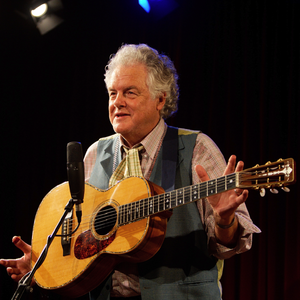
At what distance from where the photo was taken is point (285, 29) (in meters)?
2.87

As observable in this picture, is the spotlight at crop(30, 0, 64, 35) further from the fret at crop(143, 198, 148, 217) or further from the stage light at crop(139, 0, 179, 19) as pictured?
→ the fret at crop(143, 198, 148, 217)

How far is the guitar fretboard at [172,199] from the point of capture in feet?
4.25

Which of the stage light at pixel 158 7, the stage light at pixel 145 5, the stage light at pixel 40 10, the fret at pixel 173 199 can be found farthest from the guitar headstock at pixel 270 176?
the stage light at pixel 40 10

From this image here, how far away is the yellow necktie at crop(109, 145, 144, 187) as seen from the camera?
1923 mm

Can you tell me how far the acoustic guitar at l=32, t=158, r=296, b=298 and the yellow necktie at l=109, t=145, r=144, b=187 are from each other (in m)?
0.17

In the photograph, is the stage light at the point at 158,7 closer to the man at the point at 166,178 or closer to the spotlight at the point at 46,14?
the spotlight at the point at 46,14

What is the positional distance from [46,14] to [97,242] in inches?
117

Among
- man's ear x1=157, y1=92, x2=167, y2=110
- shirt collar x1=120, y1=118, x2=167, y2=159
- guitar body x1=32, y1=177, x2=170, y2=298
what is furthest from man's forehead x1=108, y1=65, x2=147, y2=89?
guitar body x1=32, y1=177, x2=170, y2=298

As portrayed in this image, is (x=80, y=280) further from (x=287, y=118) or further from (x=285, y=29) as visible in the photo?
(x=285, y=29)

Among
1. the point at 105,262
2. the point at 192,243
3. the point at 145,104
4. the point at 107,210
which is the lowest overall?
the point at 105,262

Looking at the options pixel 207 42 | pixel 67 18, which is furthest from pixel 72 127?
pixel 207 42

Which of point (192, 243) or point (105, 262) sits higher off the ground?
point (192, 243)

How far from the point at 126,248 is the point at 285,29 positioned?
8.36 ft

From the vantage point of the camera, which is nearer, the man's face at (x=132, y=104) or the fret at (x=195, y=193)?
the fret at (x=195, y=193)
